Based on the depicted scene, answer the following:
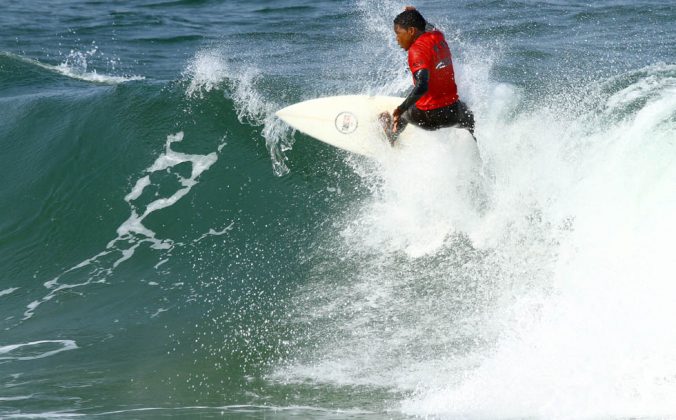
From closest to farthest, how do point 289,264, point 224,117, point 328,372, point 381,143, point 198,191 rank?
point 328,372 → point 289,264 → point 381,143 → point 198,191 → point 224,117

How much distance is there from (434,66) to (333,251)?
2.00 m

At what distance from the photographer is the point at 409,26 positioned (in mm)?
7094

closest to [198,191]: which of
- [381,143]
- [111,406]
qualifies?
[381,143]

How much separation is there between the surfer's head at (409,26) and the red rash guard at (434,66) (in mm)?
67

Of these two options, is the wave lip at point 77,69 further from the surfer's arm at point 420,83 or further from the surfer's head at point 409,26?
the surfer's arm at point 420,83

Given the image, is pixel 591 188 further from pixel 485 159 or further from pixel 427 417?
pixel 427 417

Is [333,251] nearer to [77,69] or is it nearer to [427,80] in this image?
[427,80]

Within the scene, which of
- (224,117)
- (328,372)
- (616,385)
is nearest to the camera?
(616,385)

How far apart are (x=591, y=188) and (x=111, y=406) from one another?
14.4 ft

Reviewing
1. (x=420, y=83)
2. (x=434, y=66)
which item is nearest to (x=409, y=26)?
(x=434, y=66)

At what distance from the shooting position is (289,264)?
25.3 feet

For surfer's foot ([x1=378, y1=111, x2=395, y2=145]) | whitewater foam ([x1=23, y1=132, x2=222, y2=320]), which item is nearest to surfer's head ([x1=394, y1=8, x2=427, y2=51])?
surfer's foot ([x1=378, y1=111, x2=395, y2=145])

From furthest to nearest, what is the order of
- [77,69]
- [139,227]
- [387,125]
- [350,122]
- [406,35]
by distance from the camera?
[77,69]
[139,227]
[350,122]
[387,125]
[406,35]

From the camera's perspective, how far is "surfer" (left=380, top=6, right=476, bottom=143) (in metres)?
7.02
